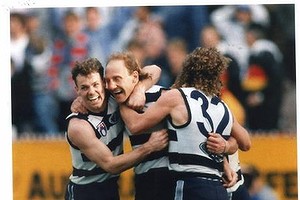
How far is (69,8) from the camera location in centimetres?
335

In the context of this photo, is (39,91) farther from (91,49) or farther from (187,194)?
(187,194)

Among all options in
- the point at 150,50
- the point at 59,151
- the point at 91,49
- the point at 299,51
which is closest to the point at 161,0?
the point at 150,50

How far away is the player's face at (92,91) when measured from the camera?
10.7ft

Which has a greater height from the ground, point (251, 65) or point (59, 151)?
point (251, 65)

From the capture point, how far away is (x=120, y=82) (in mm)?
3266

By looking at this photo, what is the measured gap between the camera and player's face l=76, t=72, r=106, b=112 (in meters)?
3.27

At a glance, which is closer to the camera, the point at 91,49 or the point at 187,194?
the point at 187,194

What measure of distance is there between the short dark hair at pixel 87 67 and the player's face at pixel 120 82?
0.06 meters

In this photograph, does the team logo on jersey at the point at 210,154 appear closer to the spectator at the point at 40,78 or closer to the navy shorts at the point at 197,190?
the navy shorts at the point at 197,190

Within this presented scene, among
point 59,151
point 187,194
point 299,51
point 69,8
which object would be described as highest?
point 69,8

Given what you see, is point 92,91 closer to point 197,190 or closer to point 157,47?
point 157,47

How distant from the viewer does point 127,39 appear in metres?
3.35

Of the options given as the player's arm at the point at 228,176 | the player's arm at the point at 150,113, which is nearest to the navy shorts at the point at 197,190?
the player's arm at the point at 228,176

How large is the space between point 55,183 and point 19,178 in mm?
222
